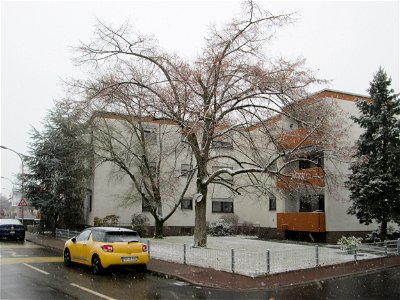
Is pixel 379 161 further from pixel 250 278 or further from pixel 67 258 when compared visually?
pixel 67 258

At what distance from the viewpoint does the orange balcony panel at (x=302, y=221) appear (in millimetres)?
24000

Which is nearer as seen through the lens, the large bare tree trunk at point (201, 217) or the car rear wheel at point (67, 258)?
the car rear wheel at point (67, 258)

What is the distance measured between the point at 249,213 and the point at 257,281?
22.7 metres

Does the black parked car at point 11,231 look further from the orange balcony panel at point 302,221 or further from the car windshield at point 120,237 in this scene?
the orange balcony panel at point 302,221

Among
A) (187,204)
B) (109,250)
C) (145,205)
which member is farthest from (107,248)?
(187,204)

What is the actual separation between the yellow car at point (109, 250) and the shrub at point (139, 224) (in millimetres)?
15014

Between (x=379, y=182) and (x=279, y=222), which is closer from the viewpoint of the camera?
(x=379, y=182)

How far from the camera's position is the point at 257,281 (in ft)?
38.4

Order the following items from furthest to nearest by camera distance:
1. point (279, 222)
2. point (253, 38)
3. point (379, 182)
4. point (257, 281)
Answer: point (279, 222), point (379, 182), point (253, 38), point (257, 281)

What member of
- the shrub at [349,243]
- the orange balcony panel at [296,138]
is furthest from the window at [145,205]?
the shrub at [349,243]

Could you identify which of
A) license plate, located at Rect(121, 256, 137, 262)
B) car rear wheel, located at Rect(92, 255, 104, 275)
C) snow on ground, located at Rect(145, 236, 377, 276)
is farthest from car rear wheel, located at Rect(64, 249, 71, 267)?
snow on ground, located at Rect(145, 236, 377, 276)

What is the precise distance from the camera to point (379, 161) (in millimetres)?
19484

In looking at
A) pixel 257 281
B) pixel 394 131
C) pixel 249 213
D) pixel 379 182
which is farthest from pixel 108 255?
pixel 249 213

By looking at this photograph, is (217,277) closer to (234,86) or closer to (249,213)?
(234,86)
